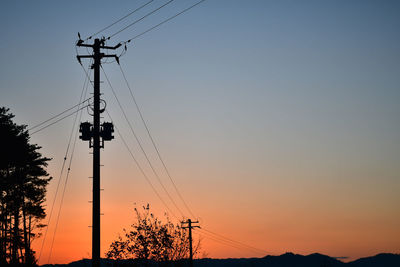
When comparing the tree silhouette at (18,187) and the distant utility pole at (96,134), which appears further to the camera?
the tree silhouette at (18,187)

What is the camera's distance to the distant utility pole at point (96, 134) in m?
26.4

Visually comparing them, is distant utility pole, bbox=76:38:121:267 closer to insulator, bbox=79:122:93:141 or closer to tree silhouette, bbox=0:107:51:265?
insulator, bbox=79:122:93:141

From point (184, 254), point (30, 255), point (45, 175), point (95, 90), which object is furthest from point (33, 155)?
point (95, 90)

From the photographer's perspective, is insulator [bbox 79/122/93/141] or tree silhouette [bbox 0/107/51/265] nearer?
insulator [bbox 79/122/93/141]

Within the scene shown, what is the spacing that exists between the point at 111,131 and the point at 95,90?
2546mm

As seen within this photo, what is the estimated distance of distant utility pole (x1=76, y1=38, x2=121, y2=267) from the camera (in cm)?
2638

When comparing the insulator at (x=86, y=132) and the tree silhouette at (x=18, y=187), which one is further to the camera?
the tree silhouette at (x=18, y=187)

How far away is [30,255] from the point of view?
59.3 meters

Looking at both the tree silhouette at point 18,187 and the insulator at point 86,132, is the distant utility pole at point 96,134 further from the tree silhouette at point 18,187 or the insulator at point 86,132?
the tree silhouette at point 18,187

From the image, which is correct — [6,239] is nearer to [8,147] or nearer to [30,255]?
Answer: [30,255]

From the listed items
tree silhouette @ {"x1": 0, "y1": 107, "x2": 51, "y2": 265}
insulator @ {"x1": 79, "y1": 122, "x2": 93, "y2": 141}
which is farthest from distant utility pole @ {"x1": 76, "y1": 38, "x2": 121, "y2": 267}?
tree silhouette @ {"x1": 0, "y1": 107, "x2": 51, "y2": 265}

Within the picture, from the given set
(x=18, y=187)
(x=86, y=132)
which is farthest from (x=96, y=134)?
(x=18, y=187)

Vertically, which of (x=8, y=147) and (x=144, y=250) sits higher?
(x=8, y=147)

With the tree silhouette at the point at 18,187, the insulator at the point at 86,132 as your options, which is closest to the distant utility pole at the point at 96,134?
the insulator at the point at 86,132
